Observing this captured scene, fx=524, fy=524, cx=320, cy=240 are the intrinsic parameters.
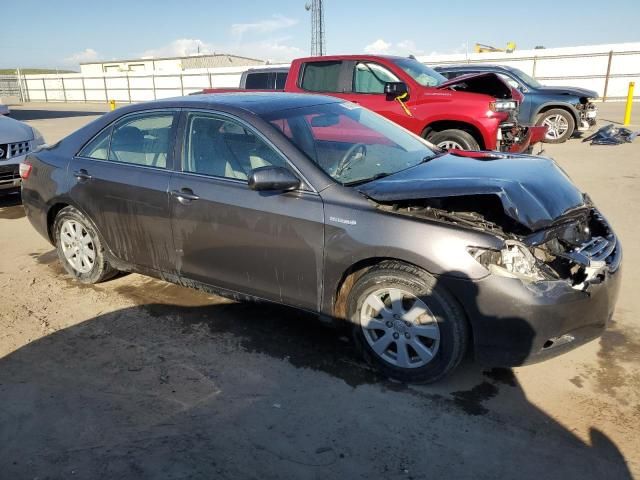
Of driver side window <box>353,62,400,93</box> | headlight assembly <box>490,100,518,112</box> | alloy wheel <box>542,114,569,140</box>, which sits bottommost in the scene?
alloy wheel <box>542,114,569,140</box>

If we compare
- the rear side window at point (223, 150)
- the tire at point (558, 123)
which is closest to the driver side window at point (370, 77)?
the rear side window at point (223, 150)

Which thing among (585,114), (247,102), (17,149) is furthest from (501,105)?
(17,149)

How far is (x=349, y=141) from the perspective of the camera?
3889 millimetres

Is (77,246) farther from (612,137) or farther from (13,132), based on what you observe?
(612,137)

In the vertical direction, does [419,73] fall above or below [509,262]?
above

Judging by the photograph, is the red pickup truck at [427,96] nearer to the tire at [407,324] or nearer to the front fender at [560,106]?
the front fender at [560,106]

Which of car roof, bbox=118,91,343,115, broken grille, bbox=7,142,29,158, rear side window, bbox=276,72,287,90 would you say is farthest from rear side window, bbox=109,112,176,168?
rear side window, bbox=276,72,287,90

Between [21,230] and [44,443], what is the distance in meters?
4.70

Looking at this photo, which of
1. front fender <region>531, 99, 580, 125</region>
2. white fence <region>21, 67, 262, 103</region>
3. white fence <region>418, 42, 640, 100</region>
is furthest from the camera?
white fence <region>21, 67, 262, 103</region>

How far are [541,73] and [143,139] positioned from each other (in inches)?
1077

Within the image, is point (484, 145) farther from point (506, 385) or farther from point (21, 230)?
point (21, 230)

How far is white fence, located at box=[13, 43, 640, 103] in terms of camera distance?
25531 mm

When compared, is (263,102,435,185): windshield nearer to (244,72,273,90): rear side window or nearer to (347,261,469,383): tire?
(347,261,469,383): tire

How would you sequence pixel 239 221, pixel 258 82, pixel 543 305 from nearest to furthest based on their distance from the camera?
pixel 543 305 < pixel 239 221 < pixel 258 82
